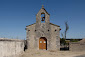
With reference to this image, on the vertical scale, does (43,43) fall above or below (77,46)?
above

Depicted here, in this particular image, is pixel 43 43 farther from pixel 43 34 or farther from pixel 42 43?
pixel 43 34

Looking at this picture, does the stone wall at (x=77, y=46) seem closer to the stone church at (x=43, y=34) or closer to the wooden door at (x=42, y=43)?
the stone church at (x=43, y=34)

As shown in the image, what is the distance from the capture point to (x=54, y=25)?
18.3 metres

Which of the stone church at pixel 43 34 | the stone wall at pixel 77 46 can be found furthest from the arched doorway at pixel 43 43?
the stone wall at pixel 77 46

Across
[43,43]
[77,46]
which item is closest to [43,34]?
[43,43]

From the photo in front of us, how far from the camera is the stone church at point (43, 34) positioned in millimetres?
18031

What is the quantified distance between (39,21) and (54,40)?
164 inches

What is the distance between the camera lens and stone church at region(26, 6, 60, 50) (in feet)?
59.2

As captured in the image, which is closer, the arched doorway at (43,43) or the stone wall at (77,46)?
the stone wall at (77,46)

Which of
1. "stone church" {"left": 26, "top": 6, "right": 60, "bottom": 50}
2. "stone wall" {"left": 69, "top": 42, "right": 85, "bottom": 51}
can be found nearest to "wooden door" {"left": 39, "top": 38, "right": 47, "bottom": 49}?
"stone church" {"left": 26, "top": 6, "right": 60, "bottom": 50}

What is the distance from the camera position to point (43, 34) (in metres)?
18.3

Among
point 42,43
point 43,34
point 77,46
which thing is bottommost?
point 77,46

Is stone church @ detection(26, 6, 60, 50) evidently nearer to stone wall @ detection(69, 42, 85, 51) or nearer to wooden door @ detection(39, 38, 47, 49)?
wooden door @ detection(39, 38, 47, 49)

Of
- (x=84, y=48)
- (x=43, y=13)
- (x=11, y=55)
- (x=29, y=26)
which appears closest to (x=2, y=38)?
(x=11, y=55)
